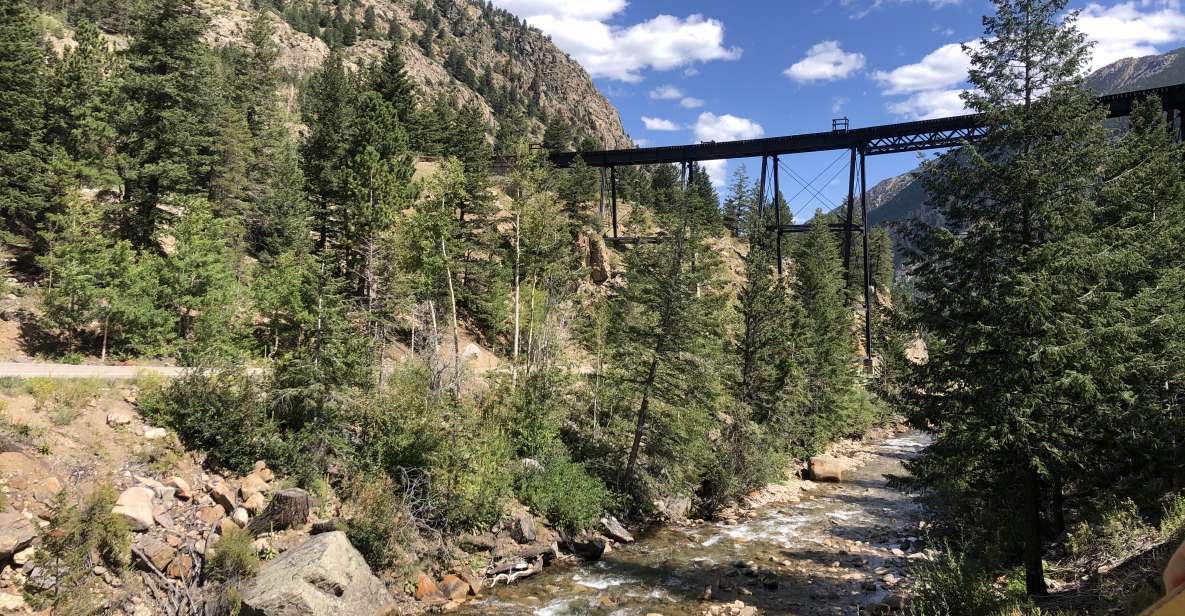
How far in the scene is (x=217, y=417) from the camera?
53.9 ft

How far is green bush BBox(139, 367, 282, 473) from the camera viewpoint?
16031 mm

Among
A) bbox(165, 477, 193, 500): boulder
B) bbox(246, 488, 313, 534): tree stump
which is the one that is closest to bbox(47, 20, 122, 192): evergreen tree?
bbox(165, 477, 193, 500): boulder

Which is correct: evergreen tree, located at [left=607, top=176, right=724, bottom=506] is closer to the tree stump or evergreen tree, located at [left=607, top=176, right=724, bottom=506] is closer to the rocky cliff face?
the tree stump

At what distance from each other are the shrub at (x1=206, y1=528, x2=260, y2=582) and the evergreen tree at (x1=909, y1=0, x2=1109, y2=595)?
1530 cm

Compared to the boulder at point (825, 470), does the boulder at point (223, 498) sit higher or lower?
higher

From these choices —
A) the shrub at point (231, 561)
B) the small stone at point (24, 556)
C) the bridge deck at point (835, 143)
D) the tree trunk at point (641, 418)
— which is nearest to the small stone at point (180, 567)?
the shrub at point (231, 561)

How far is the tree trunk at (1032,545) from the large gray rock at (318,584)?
14.0 metres

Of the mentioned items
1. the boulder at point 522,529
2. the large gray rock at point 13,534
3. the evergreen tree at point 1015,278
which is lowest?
the boulder at point 522,529

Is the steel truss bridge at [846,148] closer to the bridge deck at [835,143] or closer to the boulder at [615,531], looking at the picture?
the bridge deck at [835,143]

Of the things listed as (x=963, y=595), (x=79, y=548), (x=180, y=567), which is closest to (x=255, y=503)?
(x=180, y=567)

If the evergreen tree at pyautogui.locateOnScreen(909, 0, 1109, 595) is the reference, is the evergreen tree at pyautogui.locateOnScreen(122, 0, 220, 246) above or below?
above

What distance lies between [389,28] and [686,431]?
6349 inches

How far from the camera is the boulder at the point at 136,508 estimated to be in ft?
43.0

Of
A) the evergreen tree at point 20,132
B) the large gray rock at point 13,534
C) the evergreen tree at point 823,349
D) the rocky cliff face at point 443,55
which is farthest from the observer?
the rocky cliff face at point 443,55
